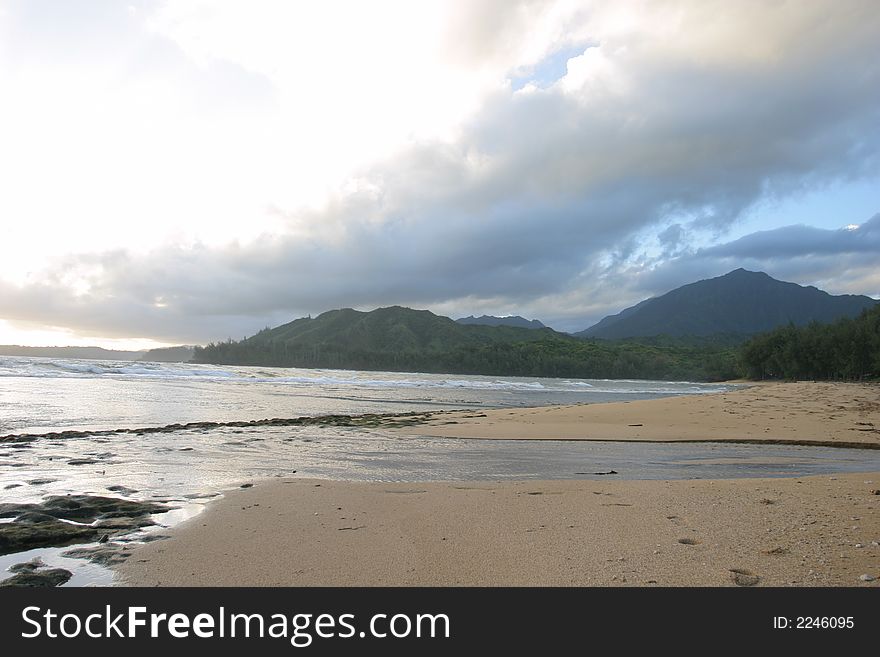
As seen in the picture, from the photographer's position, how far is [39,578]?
3744 millimetres

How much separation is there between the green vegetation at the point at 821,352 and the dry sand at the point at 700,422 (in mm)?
41123

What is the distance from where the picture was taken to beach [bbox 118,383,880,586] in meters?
3.71

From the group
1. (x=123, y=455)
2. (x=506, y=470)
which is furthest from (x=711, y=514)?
(x=123, y=455)

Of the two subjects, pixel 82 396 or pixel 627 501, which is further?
pixel 82 396

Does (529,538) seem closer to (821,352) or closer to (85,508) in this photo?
(85,508)

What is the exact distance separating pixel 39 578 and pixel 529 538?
3.68m

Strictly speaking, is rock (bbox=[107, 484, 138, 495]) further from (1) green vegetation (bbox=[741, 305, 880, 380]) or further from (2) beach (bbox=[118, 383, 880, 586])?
(1) green vegetation (bbox=[741, 305, 880, 380])

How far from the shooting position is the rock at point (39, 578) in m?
3.66

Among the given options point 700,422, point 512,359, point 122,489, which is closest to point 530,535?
point 122,489

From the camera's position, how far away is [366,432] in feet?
48.4

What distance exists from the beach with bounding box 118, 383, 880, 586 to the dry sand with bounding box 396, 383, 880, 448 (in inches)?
237
